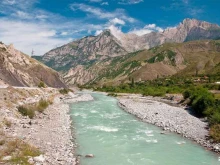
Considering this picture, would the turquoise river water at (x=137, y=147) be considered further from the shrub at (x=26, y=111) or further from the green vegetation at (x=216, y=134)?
the shrub at (x=26, y=111)

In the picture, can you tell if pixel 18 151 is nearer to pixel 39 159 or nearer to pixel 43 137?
pixel 39 159

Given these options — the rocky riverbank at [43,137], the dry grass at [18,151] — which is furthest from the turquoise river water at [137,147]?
the dry grass at [18,151]

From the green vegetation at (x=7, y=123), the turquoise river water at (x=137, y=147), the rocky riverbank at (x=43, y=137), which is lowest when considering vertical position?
the turquoise river water at (x=137, y=147)

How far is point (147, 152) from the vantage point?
36125 millimetres

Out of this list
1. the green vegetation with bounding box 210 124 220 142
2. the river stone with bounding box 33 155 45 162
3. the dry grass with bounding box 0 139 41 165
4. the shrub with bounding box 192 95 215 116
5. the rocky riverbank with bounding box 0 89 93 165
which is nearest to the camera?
the dry grass with bounding box 0 139 41 165

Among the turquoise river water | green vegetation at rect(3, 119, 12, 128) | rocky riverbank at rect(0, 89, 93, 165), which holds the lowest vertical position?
the turquoise river water

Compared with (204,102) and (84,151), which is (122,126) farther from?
(204,102)

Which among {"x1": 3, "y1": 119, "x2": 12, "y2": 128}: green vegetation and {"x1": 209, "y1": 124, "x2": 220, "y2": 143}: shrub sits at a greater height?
{"x1": 3, "y1": 119, "x2": 12, "y2": 128}: green vegetation

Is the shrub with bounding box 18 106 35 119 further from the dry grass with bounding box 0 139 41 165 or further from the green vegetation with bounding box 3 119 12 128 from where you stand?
the dry grass with bounding box 0 139 41 165

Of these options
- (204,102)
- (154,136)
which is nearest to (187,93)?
(204,102)

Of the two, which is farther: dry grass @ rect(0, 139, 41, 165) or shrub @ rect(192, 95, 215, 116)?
shrub @ rect(192, 95, 215, 116)

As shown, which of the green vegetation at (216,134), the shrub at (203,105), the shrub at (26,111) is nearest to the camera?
the green vegetation at (216,134)

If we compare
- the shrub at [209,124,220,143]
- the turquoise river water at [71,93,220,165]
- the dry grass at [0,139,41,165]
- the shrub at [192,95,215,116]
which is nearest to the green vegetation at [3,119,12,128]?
the dry grass at [0,139,41,165]

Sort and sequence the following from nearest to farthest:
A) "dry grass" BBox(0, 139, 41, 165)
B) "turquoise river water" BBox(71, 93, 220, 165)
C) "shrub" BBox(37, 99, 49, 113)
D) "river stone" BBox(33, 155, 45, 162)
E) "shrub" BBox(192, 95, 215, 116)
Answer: "dry grass" BBox(0, 139, 41, 165) < "river stone" BBox(33, 155, 45, 162) < "turquoise river water" BBox(71, 93, 220, 165) < "shrub" BBox(37, 99, 49, 113) < "shrub" BBox(192, 95, 215, 116)
